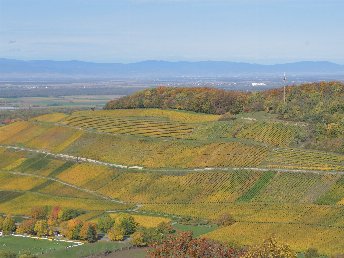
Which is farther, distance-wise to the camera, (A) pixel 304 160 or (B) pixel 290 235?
(A) pixel 304 160

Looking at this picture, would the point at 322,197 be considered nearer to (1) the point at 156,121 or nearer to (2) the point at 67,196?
(2) the point at 67,196

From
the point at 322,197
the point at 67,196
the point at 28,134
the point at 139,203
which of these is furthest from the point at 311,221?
the point at 28,134

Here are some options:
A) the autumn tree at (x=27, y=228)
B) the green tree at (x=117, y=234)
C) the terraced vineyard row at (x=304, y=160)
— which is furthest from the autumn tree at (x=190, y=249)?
the terraced vineyard row at (x=304, y=160)

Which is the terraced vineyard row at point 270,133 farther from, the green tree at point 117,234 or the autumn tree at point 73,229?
the autumn tree at point 73,229

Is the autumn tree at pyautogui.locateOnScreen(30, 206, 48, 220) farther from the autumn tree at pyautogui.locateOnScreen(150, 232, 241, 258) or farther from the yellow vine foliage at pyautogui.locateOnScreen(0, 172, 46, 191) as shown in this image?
the autumn tree at pyautogui.locateOnScreen(150, 232, 241, 258)

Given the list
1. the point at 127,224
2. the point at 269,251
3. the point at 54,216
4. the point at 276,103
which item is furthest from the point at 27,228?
the point at 276,103

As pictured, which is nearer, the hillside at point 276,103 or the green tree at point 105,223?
the green tree at point 105,223

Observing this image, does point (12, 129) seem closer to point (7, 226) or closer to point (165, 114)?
point (165, 114)

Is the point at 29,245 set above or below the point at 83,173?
below


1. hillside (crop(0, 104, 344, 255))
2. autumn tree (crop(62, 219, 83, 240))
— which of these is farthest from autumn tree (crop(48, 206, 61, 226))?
autumn tree (crop(62, 219, 83, 240))
